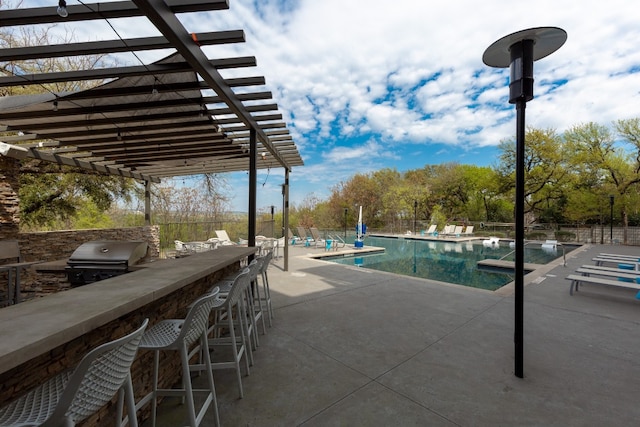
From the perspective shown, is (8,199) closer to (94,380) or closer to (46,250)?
(46,250)

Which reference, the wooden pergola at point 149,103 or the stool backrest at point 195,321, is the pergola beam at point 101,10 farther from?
the stool backrest at point 195,321

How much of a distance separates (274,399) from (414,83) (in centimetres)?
2094

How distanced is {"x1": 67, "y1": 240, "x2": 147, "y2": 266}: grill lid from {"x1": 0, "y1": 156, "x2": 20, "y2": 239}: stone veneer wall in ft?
14.3

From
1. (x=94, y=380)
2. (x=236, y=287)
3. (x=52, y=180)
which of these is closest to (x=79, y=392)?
(x=94, y=380)

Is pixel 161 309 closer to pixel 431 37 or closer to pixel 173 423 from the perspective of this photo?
pixel 173 423

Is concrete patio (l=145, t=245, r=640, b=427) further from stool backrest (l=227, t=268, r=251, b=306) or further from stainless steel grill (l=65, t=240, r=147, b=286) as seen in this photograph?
stainless steel grill (l=65, t=240, r=147, b=286)

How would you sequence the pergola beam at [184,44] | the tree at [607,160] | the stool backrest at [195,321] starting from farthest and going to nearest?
the tree at [607,160] < the pergola beam at [184,44] < the stool backrest at [195,321]

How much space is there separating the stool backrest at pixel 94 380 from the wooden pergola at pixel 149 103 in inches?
79.8

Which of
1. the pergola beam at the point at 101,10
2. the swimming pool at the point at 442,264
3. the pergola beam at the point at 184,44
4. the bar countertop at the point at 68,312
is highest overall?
the pergola beam at the point at 101,10

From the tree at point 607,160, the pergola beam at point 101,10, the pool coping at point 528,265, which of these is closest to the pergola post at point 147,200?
the pool coping at point 528,265

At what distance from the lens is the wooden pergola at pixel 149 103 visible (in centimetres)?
210

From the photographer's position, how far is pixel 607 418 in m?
1.93

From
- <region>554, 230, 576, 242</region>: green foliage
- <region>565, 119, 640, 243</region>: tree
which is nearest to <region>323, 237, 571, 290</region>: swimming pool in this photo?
<region>554, 230, 576, 242</region>: green foliage

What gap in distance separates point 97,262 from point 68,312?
1718 millimetres
